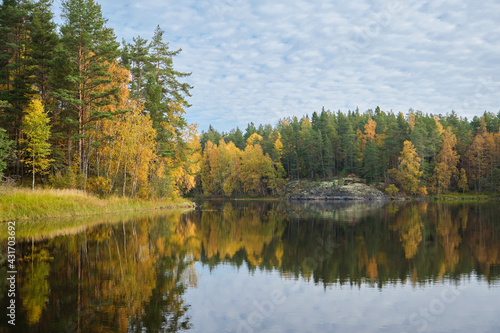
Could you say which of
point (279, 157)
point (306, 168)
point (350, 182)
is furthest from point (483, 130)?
point (279, 157)

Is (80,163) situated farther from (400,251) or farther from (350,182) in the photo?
(350,182)

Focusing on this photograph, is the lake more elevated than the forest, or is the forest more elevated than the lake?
the forest

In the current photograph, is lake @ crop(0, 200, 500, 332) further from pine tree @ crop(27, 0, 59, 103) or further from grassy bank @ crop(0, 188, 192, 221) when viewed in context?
pine tree @ crop(27, 0, 59, 103)

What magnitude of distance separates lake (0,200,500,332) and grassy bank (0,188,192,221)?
6.77 meters

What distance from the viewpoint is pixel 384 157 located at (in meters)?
92.8

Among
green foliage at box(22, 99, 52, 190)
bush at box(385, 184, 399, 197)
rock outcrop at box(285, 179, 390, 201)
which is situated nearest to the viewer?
green foliage at box(22, 99, 52, 190)

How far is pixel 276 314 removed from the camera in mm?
8922

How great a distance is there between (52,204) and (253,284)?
74.2ft

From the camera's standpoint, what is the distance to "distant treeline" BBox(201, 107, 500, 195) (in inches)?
3388

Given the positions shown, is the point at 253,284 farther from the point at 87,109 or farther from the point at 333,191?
the point at 333,191

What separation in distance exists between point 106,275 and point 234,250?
289 inches

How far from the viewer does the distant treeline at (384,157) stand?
86.1m

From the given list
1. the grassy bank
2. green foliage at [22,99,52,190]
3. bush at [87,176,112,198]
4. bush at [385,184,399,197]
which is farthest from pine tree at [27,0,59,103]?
bush at [385,184,399,197]

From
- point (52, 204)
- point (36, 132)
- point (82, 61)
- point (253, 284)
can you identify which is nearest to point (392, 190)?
point (82, 61)
